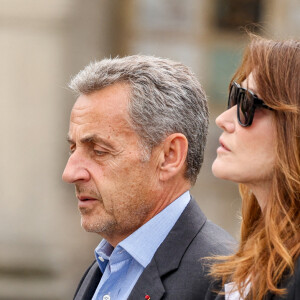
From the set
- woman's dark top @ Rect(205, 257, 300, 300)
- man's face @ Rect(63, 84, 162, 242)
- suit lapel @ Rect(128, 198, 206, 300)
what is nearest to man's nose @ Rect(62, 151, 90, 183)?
man's face @ Rect(63, 84, 162, 242)

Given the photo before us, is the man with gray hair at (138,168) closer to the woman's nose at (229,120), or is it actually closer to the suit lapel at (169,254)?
the suit lapel at (169,254)

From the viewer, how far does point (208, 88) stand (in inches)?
380

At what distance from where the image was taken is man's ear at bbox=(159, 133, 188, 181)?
371 centimetres

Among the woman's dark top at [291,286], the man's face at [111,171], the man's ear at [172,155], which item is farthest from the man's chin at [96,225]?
the woman's dark top at [291,286]

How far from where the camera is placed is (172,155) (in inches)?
147

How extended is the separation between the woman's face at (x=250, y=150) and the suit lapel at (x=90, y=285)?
106 cm

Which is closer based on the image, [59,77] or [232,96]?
[232,96]

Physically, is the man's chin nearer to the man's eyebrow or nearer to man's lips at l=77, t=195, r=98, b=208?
man's lips at l=77, t=195, r=98, b=208

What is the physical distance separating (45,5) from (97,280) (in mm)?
5895

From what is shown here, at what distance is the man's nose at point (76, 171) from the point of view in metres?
3.63

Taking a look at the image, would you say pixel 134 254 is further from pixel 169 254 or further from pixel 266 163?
pixel 266 163

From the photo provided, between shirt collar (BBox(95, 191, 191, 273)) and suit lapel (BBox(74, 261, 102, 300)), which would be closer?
shirt collar (BBox(95, 191, 191, 273))

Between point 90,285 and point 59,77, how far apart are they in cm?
569

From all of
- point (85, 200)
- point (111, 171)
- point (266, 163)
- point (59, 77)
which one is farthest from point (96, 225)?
point (59, 77)
